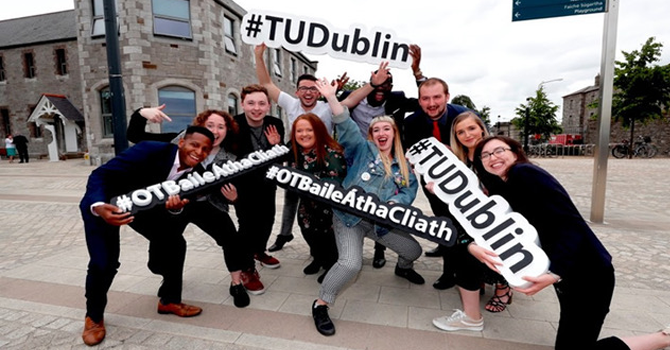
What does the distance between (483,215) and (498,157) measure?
1.42ft

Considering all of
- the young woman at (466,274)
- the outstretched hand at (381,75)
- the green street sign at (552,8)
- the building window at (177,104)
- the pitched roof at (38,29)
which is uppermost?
the pitched roof at (38,29)

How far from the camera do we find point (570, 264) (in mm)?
1992

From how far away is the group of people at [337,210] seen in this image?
2090mm

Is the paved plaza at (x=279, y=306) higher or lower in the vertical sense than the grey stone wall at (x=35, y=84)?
lower

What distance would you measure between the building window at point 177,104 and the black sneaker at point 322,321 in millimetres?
14192

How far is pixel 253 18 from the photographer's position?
11.2ft

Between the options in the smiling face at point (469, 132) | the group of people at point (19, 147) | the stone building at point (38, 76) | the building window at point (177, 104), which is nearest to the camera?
the smiling face at point (469, 132)

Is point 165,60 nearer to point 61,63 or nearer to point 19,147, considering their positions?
point 19,147

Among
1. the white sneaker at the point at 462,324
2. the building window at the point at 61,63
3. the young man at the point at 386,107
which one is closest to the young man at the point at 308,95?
the young man at the point at 386,107

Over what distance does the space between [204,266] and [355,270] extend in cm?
237

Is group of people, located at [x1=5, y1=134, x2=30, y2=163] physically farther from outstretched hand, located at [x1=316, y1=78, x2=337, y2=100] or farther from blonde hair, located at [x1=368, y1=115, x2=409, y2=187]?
blonde hair, located at [x1=368, y1=115, x2=409, y2=187]

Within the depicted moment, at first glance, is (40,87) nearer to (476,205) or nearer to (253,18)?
(253,18)

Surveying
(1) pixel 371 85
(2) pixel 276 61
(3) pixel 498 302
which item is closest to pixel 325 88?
(1) pixel 371 85

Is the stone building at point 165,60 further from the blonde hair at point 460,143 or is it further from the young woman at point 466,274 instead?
the young woman at point 466,274
